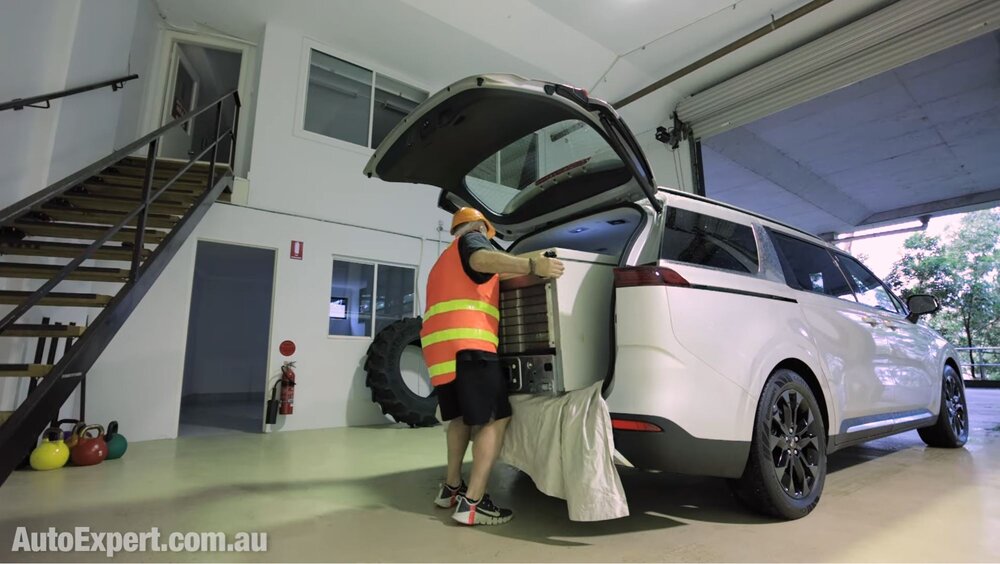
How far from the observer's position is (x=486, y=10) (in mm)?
5598

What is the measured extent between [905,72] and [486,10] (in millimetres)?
5394

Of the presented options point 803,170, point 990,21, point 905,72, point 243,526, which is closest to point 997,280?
point 803,170

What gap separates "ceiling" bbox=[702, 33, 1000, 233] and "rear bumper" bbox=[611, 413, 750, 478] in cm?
673

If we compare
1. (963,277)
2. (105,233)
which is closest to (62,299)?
(105,233)

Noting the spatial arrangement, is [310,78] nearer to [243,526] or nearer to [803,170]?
[243,526]

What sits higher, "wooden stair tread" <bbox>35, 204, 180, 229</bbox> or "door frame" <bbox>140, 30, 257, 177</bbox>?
"door frame" <bbox>140, 30, 257, 177</bbox>

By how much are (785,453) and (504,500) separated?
1.34 meters

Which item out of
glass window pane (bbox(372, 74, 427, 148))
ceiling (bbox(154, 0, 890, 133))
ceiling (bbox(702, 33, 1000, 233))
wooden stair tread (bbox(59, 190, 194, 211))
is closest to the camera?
wooden stair tread (bbox(59, 190, 194, 211))

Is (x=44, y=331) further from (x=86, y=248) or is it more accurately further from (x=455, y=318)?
(x=455, y=318)

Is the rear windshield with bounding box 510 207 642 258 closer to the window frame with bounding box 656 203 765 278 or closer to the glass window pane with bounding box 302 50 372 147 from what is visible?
the window frame with bounding box 656 203 765 278

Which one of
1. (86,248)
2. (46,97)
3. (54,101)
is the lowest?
(86,248)

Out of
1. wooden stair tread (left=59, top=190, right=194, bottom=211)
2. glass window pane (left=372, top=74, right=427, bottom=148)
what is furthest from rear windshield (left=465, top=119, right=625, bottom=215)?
glass window pane (left=372, top=74, right=427, bottom=148)

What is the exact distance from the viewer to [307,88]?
19.7 ft

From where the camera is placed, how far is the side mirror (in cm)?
342
